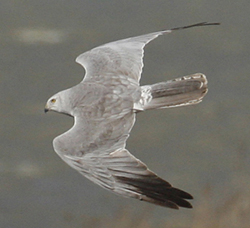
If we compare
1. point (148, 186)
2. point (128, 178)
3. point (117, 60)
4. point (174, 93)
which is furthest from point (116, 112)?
point (148, 186)

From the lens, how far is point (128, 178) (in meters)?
10.2

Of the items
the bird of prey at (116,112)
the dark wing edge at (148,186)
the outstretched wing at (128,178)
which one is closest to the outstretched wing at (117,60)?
the bird of prey at (116,112)

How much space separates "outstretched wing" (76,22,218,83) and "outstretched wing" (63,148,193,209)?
1.71 meters

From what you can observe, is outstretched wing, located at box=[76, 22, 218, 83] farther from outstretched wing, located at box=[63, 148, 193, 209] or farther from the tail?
outstretched wing, located at box=[63, 148, 193, 209]

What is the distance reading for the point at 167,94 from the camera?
11.5 meters

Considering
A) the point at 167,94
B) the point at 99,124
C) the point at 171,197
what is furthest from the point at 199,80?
the point at 171,197

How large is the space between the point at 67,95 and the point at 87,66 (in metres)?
0.77

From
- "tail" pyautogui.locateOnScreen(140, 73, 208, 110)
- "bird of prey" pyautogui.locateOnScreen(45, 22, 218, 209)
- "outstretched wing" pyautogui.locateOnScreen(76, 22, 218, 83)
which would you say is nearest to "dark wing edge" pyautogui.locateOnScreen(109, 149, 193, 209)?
"bird of prey" pyautogui.locateOnScreen(45, 22, 218, 209)

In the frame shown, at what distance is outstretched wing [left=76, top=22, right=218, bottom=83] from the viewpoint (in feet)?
39.5

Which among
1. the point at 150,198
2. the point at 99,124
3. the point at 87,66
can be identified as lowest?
the point at 150,198

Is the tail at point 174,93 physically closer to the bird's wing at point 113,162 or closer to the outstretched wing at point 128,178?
the bird's wing at point 113,162

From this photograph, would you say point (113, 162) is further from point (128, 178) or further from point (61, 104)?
point (61, 104)

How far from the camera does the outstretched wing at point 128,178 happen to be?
32.4ft

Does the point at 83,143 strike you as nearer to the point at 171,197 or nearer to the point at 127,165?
the point at 127,165
